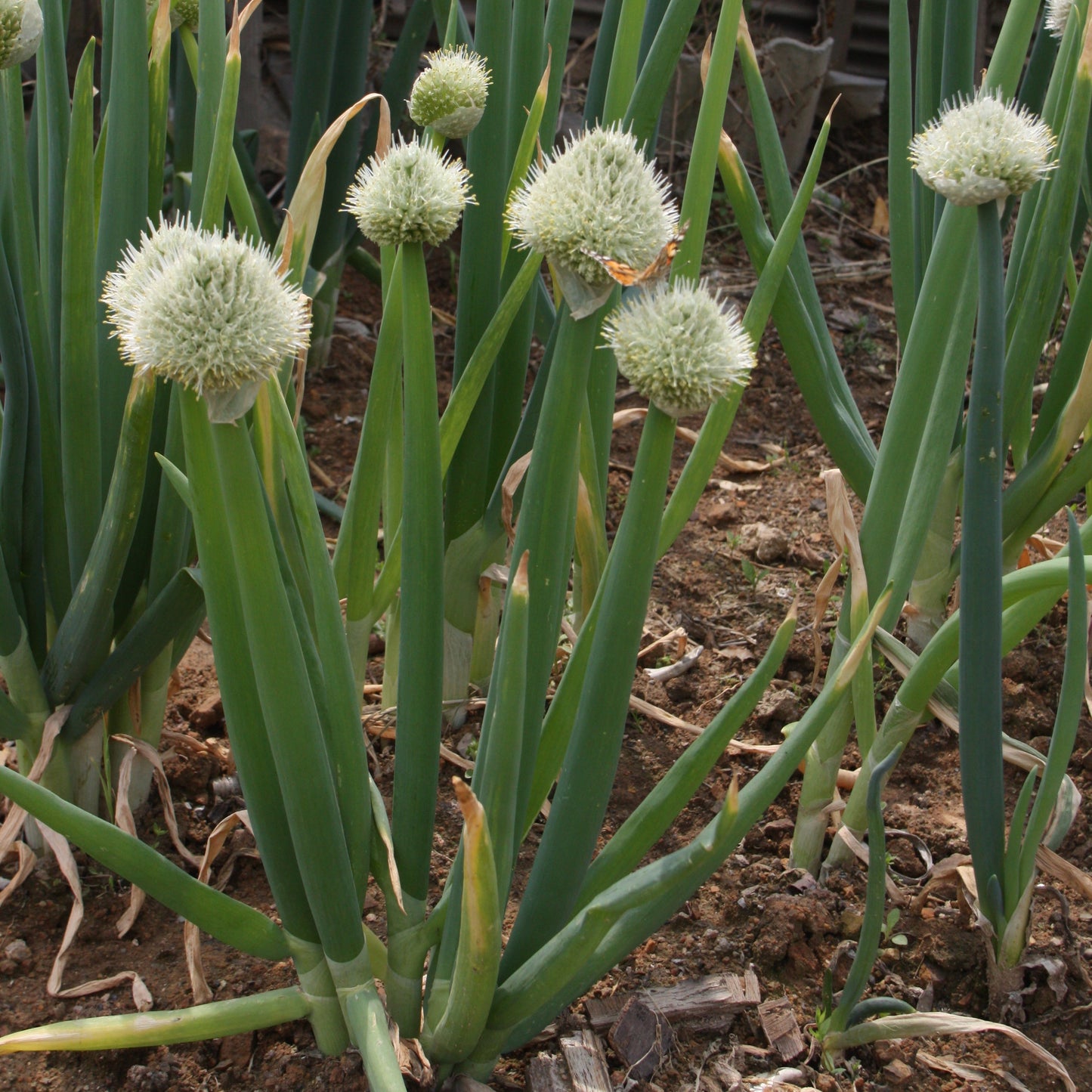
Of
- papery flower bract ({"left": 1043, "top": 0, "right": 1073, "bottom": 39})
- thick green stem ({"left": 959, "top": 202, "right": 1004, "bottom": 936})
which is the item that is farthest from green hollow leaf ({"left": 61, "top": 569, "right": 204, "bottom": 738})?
papery flower bract ({"left": 1043, "top": 0, "right": 1073, "bottom": 39})

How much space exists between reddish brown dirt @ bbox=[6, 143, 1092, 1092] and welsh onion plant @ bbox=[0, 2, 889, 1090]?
172 millimetres

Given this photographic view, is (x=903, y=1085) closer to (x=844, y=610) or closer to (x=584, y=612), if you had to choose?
(x=844, y=610)

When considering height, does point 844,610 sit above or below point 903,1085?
above

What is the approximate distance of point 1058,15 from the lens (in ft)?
4.37

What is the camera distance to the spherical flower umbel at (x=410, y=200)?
81 cm

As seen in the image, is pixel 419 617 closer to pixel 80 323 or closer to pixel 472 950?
pixel 472 950

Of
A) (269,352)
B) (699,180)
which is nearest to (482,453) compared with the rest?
(699,180)

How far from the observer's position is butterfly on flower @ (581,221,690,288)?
0.70m

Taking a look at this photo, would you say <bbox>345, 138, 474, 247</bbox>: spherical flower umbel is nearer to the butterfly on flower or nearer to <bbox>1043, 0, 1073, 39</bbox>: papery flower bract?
the butterfly on flower

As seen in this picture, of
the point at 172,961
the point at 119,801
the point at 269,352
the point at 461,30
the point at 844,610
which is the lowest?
the point at 172,961

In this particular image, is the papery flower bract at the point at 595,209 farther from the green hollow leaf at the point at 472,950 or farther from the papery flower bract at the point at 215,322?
the green hollow leaf at the point at 472,950

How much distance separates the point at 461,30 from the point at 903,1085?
1.32m

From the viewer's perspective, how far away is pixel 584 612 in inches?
58.9

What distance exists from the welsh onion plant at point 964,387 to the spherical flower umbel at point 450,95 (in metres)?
0.33
